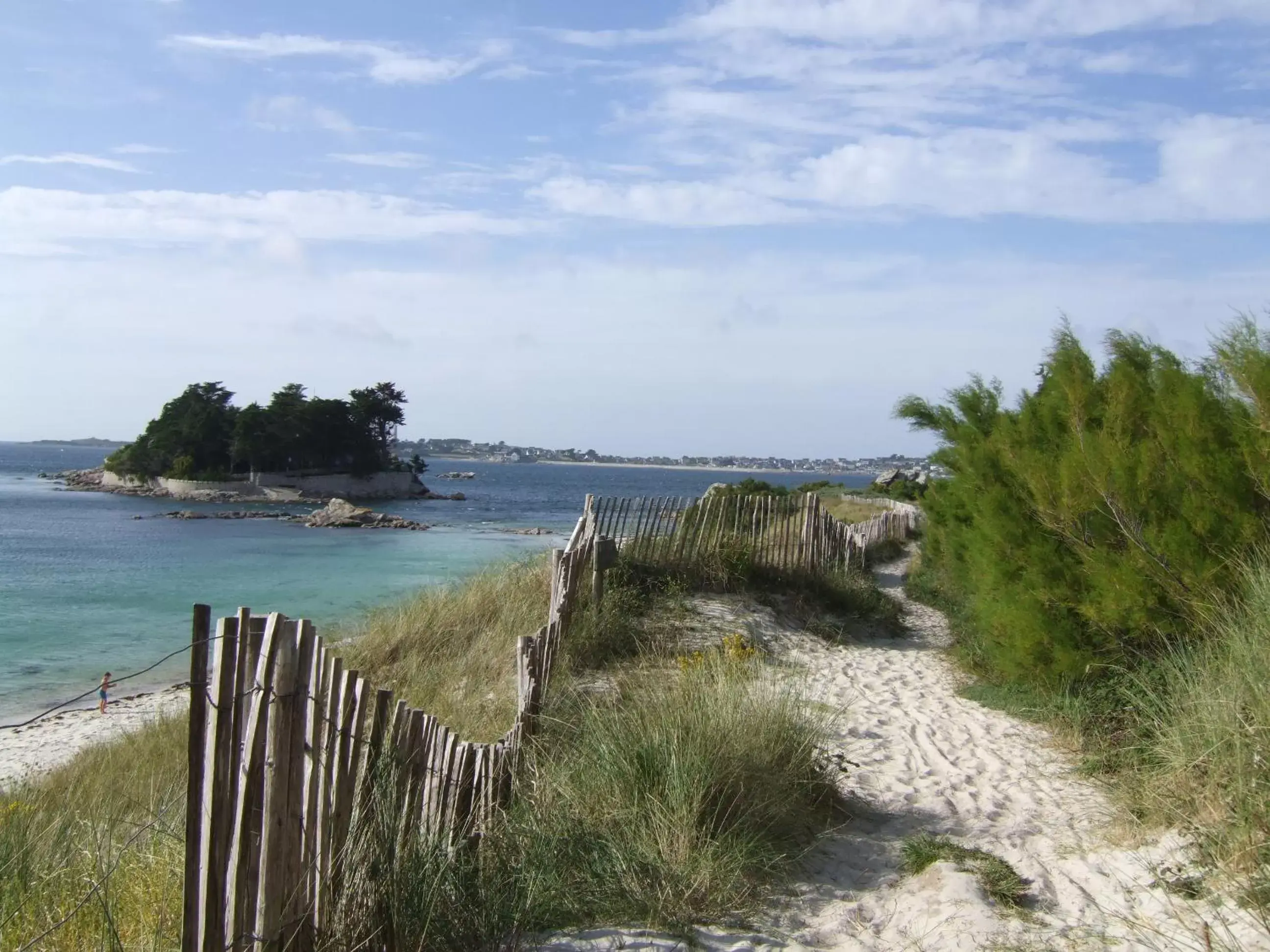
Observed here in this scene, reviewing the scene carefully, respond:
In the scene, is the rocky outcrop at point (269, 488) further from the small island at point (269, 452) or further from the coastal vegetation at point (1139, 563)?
the coastal vegetation at point (1139, 563)

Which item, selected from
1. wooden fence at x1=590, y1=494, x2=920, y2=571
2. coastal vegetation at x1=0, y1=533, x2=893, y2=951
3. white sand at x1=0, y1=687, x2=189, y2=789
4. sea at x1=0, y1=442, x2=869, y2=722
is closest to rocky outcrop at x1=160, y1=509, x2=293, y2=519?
sea at x1=0, y1=442, x2=869, y2=722

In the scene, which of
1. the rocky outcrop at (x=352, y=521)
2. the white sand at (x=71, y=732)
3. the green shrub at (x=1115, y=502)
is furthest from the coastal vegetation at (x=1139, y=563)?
the rocky outcrop at (x=352, y=521)

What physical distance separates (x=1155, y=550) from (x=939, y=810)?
2.44 meters

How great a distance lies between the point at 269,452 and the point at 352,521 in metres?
28.0

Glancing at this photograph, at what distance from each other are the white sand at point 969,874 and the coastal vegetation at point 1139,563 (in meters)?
0.33

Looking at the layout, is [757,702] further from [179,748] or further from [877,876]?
[179,748]

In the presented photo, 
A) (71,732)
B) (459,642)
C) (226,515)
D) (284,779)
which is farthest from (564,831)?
(226,515)

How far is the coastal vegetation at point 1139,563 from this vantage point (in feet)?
17.0

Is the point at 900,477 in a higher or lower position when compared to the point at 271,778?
higher

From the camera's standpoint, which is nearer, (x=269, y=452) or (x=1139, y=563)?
(x=1139, y=563)

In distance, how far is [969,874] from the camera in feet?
15.7

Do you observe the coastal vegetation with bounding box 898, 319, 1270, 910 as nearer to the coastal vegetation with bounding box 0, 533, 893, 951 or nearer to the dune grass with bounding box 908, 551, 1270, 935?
the dune grass with bounding box 908, 551, 1270, 935

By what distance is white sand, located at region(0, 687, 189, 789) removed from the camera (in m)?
11.1

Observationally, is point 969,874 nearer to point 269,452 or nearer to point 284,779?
point 284,779
